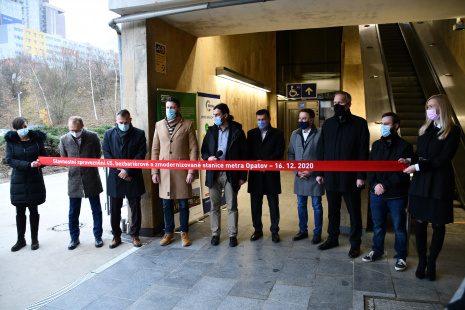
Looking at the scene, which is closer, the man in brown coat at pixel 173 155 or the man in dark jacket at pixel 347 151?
the man in dark jacket at pixel 347 151

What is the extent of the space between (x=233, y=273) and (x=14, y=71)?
4528 millimetres

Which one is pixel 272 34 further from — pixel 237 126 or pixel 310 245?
pixel 310 245

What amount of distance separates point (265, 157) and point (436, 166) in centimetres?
201

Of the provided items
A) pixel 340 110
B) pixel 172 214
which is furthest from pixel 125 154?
pixel 340 110

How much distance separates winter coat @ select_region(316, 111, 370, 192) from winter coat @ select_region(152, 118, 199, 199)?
5.52 feet

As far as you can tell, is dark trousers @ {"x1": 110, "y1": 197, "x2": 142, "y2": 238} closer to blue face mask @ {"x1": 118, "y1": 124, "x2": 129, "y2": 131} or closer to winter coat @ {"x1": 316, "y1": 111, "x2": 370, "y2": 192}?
blue face mask @ {"x1": 118, "y1": 124, "x2": 129, "y2": 131}

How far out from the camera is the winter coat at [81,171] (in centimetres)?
457

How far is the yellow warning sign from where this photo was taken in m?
4.96

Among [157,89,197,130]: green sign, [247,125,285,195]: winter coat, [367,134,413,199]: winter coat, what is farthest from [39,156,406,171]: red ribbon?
[157,89,197,130]: green sign

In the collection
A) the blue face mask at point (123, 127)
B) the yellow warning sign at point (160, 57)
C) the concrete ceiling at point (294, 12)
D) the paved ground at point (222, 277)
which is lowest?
the paved ground at point (222, 277)

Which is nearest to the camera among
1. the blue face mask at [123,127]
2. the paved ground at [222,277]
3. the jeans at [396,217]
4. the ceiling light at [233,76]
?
the paved ground at [222,277]

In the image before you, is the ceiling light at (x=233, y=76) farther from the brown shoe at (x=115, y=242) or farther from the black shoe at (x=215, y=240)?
the brown shoe at (x=115, y=242)

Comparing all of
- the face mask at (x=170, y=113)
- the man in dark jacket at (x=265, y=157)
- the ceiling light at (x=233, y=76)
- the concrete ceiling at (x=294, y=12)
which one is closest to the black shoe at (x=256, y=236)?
the man in dark jacket at (x=265, y=157)

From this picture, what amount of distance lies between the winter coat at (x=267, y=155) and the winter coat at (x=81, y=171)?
2.04 metres
